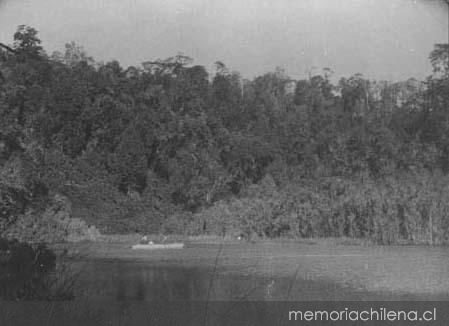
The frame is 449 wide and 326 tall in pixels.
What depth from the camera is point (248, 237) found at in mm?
11164

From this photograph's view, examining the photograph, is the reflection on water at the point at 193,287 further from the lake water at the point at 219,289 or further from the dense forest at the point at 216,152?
the dense forest at the point at 216,152

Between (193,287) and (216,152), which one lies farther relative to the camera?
(216,152)

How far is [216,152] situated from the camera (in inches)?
606

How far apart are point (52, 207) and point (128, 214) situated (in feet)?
9.12

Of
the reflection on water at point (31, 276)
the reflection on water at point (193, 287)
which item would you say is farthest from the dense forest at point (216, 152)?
the reflection on water at point (31, 276)

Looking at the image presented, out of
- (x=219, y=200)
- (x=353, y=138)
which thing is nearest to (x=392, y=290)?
(x=219, y=200)

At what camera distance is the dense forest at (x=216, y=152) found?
409 inches

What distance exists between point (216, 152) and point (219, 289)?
37.5 feet

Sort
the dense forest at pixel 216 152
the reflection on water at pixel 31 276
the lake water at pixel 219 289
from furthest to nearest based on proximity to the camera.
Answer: the dense forest at pixel 216 152 → the reflection on water at pixel 31 276 → the lake water at pixel 219 289

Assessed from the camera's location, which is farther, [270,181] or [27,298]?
[270,181]

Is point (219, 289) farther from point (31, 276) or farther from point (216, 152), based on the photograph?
A: point (216, 152)

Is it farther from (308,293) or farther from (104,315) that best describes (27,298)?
(308,293)

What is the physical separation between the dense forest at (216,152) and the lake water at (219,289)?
3.19 m

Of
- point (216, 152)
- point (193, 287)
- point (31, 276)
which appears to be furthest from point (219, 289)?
point (216, 152)
